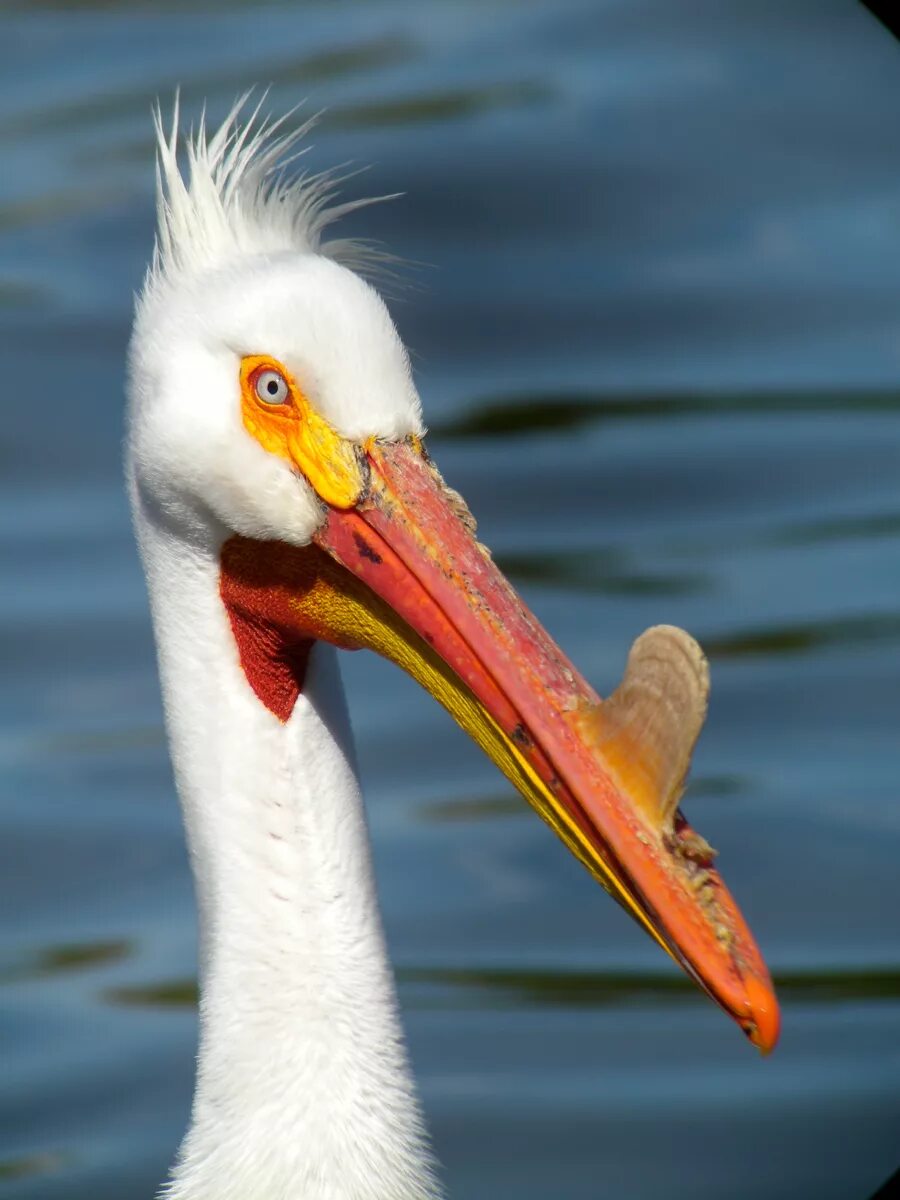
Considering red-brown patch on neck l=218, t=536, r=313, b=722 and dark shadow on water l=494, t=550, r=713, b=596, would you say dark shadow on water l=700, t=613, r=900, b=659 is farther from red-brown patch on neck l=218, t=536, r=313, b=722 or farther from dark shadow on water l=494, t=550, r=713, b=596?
red-brown patch on neck l=218, t=536, r=313, b=722

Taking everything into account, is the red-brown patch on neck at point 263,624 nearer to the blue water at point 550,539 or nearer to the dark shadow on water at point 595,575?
the blue water at point 550,539

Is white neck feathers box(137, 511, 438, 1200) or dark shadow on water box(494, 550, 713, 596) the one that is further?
dark shadow on water box(494, 550, 713, 596)

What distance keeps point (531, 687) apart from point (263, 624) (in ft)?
1.78

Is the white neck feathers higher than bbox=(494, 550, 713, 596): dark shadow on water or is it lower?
lower

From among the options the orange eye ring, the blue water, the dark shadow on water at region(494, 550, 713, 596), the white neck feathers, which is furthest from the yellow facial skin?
the dark shadow on water at region(494, 550, 713, 596)

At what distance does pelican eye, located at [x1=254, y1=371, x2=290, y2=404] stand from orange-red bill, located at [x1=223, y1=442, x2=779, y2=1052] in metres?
0.16

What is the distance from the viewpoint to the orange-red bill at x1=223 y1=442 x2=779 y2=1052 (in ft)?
10.5

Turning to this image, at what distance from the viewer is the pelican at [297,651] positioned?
3441mm

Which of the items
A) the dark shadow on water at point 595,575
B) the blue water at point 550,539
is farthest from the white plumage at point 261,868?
the dark shadow on water at point 595,575

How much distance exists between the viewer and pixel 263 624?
371 cm

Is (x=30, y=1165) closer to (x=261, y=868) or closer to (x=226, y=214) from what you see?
(x=261, y=868)

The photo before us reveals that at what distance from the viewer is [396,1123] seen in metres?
3.74

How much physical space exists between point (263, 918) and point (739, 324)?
807cm

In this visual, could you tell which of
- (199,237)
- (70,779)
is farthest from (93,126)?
(199,237)
